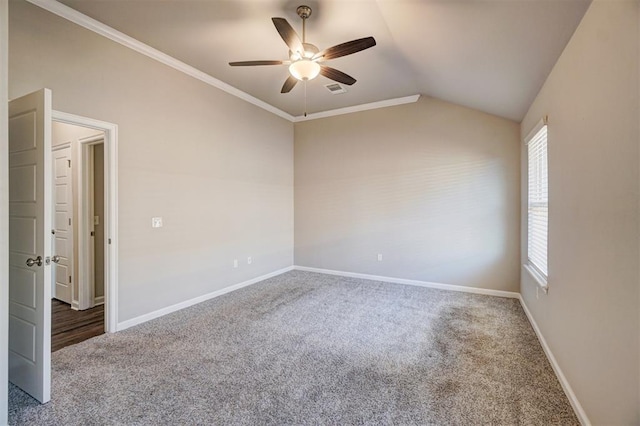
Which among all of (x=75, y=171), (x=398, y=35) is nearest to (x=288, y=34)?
(x=398, y=35)

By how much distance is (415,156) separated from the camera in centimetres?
480

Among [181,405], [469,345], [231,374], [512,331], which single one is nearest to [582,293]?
[469,345]

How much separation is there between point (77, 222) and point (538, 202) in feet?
18.4

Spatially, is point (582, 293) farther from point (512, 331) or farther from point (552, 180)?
point (512, 331)

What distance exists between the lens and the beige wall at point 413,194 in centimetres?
427

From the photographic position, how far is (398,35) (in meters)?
2.84

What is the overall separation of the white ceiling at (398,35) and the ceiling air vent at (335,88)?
0.49 m

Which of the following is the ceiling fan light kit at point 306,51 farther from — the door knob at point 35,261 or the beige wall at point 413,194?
the beige wall at point 413,194

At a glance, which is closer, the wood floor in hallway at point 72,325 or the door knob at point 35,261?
the door knob at point 35,261

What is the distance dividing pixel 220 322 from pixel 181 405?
1356 mm

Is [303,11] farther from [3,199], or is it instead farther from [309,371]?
[309,371]

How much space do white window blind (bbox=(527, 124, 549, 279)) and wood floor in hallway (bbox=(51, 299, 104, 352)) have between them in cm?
463

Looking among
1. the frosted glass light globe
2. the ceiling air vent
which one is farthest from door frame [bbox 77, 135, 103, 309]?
the ceiling air vent

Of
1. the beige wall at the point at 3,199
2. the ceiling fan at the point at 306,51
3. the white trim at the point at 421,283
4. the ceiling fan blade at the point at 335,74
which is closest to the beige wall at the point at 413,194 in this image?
the white trim at the point at 421,283
